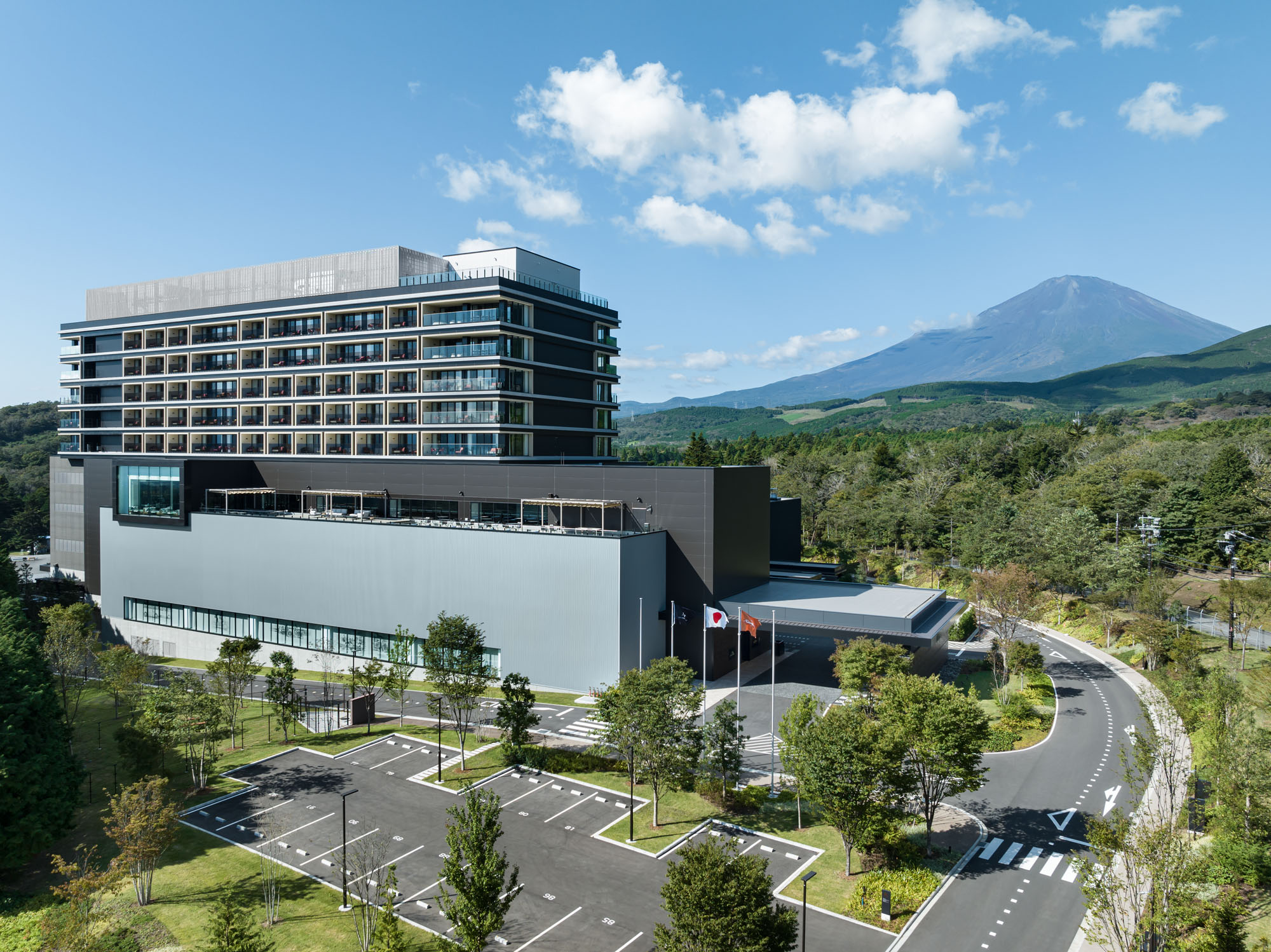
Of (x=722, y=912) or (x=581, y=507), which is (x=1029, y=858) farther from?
(x=581, y=507)

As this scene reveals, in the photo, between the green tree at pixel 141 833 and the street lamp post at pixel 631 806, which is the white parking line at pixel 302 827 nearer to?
the green tree at pixel 141 833

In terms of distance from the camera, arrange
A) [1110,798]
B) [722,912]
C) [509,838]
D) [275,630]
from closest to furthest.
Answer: [722,912] < [509,838] < [1110,798] < [275,630]

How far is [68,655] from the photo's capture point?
4791 cm

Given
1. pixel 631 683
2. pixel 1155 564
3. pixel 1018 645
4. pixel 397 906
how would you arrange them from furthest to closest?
pixel 1155 564 → pixel 1018 645 → pixel 631 683 → pixel 397 906

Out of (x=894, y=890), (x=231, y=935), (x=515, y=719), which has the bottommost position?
(x=894, y=890)

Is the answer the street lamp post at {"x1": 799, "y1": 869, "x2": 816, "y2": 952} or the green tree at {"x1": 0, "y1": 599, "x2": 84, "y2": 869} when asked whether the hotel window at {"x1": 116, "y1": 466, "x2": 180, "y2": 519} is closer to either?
the green tree at {"x1": 0, "y1": 599, "x2": 84, "y2": 869}

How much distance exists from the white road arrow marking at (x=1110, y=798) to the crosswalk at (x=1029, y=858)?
538 centimetres

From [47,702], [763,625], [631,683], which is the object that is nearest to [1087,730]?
[763,625]

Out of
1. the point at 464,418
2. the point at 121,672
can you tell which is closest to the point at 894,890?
the point at 121,672

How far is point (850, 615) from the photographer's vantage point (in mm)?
47562

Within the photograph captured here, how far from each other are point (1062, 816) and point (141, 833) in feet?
121

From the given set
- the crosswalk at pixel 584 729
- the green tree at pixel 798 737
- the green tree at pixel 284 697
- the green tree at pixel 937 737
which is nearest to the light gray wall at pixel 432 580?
the crosswalk at pixel 584 729

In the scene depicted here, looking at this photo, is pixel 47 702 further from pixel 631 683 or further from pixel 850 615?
pixel 850 615

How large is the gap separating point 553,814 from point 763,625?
76.4 feet
